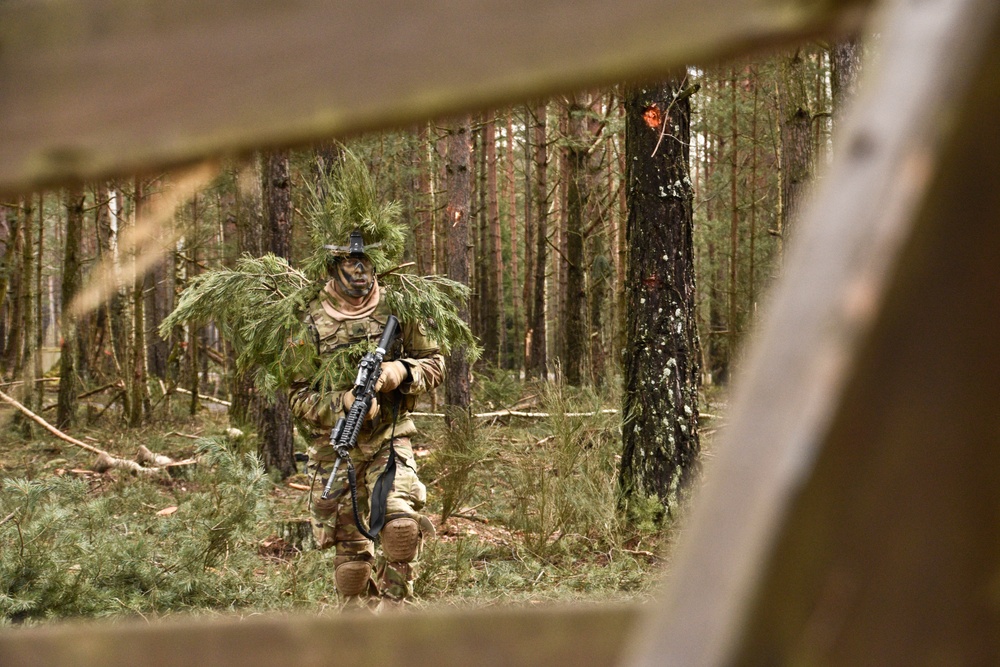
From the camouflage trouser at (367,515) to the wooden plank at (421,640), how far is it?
14.0 feet

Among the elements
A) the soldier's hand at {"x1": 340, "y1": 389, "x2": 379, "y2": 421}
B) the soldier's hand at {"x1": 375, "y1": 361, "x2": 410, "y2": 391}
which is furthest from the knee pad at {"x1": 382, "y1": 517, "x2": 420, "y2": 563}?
the soldier's hand at {"x1": 375, "y1": 361, "x2": 410, "y2": 391}

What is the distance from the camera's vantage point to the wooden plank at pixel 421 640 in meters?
0.79

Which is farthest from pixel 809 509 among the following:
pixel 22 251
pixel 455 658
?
pixel 22 251

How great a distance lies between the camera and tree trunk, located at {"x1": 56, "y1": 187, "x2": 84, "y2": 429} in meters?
9.83

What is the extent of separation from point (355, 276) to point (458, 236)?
17.3 ft

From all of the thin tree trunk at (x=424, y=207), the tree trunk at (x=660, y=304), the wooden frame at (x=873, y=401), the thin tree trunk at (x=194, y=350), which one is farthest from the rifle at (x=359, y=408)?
the thin tree trunk at (x=424, y=207)

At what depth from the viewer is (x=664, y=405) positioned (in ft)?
20.8

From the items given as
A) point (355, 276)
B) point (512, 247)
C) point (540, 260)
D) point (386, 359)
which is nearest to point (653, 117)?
point (355, 276)

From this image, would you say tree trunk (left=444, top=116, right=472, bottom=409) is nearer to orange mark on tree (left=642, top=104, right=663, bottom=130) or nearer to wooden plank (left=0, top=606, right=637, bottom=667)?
orange mark on tree (left=642, top=104, right=663, bottom=130)

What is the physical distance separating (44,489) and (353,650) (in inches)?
194

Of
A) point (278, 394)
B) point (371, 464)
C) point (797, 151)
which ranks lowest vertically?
point (371, 464)

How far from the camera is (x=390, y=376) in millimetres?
A: 4918

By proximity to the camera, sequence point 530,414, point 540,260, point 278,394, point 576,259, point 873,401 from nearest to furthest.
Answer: point 873,401 < point 278,394 < point 530,414 < point 576,259 < point 540,260

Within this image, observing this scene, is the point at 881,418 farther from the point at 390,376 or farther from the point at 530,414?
the point at 530,414
